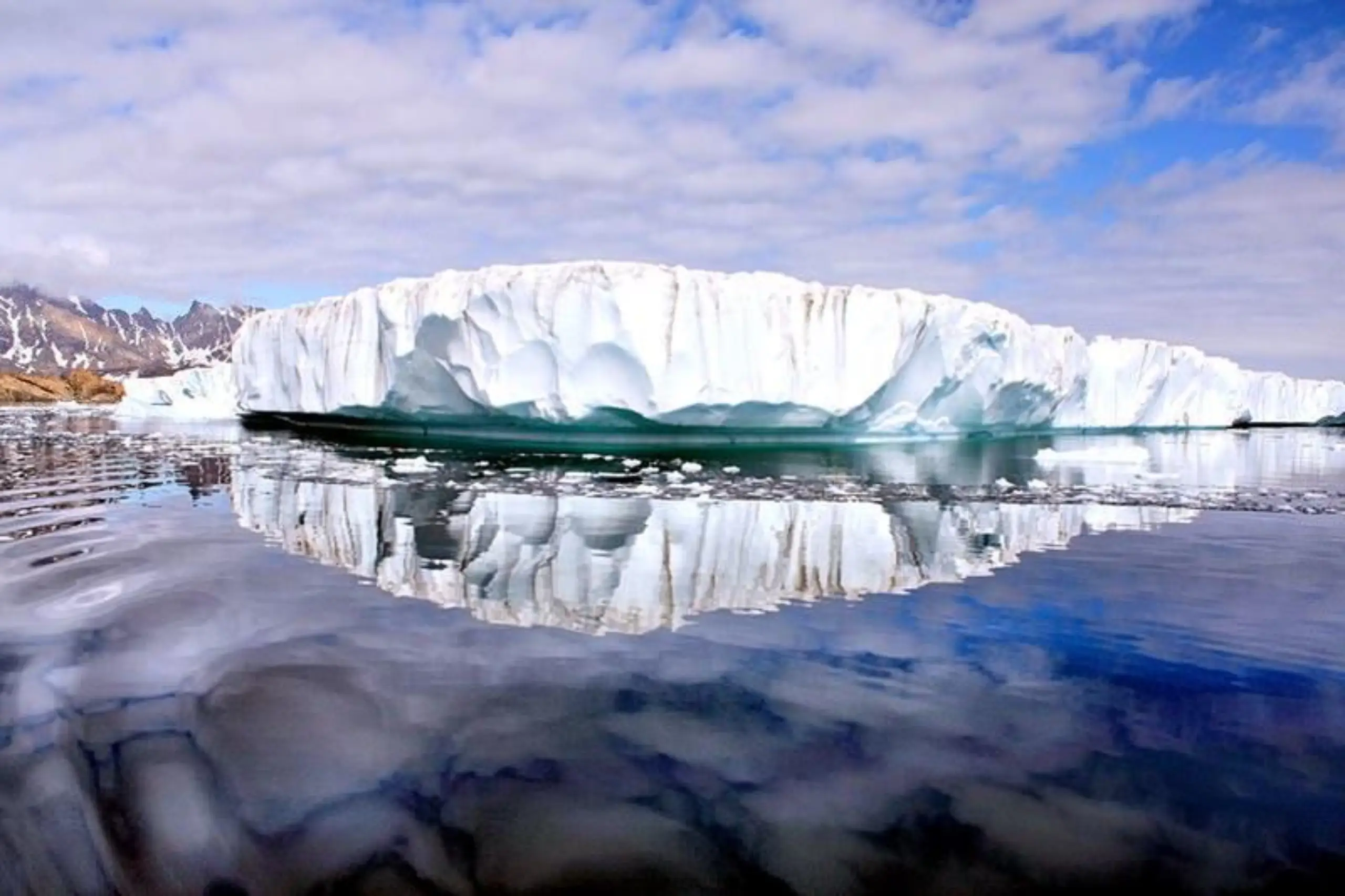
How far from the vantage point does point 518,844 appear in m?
2.37

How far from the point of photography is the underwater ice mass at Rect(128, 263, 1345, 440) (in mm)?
14211

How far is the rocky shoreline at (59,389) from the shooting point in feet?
195

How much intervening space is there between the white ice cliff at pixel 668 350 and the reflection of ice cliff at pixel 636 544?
4937 mm

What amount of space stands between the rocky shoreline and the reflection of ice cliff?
62.6m

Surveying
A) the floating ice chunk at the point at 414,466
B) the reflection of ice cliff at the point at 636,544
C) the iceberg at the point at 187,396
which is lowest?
the reflection of ice cliff at the point at 636,544

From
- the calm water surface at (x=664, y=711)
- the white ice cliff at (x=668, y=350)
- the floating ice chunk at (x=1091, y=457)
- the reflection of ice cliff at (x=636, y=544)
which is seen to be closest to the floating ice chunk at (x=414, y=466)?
the white ice cliff at (x=668, y=350)

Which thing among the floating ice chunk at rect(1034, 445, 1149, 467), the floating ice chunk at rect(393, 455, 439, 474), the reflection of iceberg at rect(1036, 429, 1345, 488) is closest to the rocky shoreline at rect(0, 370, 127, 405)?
the floating ice chunk at rect(393, 455, 439, 474)

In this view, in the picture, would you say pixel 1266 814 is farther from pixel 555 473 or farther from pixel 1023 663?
pixel 555 473

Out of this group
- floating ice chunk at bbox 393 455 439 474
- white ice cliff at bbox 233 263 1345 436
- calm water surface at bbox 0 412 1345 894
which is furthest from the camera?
white ice cliff at bbox 233 263 1345 436

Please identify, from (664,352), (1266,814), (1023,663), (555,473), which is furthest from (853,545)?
(664,352)

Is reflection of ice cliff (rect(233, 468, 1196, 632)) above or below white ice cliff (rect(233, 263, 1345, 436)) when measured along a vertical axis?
below

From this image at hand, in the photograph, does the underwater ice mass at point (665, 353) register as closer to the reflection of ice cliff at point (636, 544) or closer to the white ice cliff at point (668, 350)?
the white ice cliff at point (668, 350)

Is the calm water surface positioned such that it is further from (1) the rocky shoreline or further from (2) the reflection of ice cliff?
(1) the rocky shoreline

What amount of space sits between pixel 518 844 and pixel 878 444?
1875 cm
